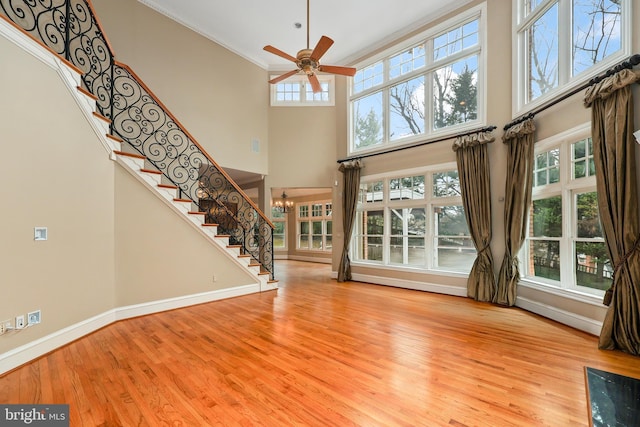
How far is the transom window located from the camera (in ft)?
25.2

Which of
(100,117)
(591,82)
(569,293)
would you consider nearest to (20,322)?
(100,117)

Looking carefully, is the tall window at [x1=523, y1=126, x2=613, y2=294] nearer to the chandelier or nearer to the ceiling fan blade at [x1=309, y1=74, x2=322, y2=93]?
the ceiling fan blade at [x1=309, y1=74, x2=322, y2=93]

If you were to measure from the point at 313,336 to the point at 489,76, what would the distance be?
528 cm

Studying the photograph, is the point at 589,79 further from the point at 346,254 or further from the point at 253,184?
the point at 253,184

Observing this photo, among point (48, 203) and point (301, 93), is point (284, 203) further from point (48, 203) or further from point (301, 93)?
point (48, 203)

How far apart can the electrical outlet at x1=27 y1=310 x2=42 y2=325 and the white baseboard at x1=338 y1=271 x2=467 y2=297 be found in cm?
556

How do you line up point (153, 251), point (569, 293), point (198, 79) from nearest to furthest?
point (569, 293), point (153, 251), point (198, 79)

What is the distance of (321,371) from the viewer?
2598mm

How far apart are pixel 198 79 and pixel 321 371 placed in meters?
6.25

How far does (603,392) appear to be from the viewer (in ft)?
7.09

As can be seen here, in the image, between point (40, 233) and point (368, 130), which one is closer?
point (40, 233)

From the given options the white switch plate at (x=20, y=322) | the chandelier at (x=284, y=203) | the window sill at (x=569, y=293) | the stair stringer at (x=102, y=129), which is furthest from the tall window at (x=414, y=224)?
the white switch plate at (x=20, y=322)

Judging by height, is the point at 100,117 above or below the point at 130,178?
above

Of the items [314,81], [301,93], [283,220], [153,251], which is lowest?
[153,251]
